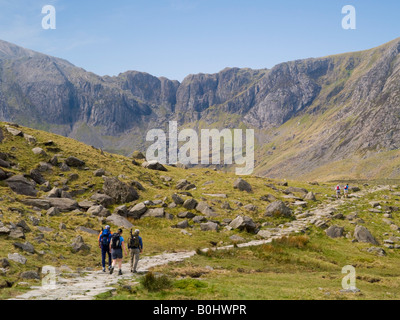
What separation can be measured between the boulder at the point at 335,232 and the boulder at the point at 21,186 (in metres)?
38.8

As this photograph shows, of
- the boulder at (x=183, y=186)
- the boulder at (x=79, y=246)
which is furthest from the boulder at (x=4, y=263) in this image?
the boulder at (x=183, y=186)

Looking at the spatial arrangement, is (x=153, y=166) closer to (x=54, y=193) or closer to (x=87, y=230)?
(x=54, y=193)

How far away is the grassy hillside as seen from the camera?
57.0ft

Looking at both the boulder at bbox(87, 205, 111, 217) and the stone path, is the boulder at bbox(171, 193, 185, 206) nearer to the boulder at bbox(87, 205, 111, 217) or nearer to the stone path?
the boulder at bbox(87, 205, 111, 217)

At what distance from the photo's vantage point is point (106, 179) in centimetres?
4606

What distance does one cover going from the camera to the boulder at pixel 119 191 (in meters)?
44.2

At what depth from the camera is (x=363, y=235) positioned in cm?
3712

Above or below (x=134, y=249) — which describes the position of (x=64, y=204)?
above

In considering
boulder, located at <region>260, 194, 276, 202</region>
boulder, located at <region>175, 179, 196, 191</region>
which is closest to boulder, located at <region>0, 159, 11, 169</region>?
boulder, located at <region>175, 179, 196, 191</region>

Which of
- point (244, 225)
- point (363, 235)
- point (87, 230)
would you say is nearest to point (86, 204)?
point (87, 230)

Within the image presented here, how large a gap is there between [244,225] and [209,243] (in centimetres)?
710
